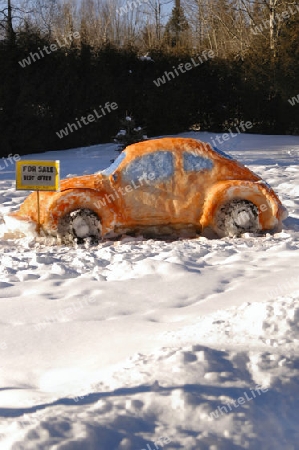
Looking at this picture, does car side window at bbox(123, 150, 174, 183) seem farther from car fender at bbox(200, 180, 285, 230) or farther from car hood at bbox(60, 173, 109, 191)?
car fender at bbox(200, 180, 285, 230)

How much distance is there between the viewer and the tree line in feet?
59.6

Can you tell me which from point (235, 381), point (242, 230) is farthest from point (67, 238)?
point (235, 381)

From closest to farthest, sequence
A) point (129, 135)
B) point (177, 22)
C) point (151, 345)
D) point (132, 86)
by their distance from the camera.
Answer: point (151, 345)
point (129, 135)
point (132, 86)
point (177, 22)

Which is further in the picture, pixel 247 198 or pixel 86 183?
pixel 86 183

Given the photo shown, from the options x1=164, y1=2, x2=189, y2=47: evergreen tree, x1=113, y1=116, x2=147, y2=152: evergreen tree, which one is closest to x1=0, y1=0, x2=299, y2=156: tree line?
x1=113, y1=116, x2=147, y2=152: evergreen tree

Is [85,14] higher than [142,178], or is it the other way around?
[85,14]

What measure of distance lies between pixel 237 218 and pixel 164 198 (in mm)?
956

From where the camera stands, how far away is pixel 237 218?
7984 millimetres

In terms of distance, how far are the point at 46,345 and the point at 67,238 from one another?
11.5ft

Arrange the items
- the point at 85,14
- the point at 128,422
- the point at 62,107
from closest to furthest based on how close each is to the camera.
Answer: the point at 128,422 → the point at 62,107 → the point at 85,14

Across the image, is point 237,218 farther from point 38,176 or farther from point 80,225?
point 38,176

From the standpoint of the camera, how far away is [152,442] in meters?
3.07

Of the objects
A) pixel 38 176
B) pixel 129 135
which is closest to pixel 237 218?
pixel 38 176

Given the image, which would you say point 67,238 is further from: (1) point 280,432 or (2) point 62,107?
(2) point 62,107
